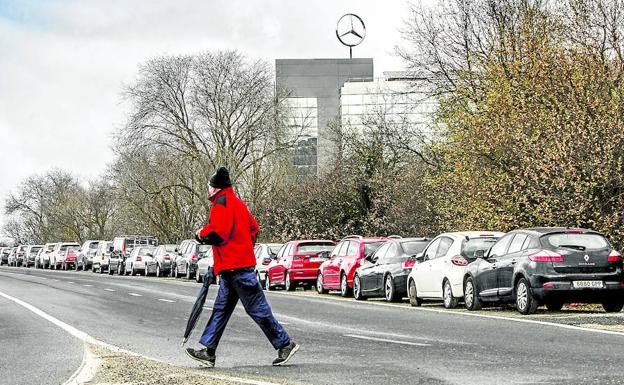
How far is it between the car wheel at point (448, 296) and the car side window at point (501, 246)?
1.73 meters

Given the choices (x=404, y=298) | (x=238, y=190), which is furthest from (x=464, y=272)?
(x=238, y=190)

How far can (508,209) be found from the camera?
3080 cm

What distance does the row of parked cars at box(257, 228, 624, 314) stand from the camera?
20109mm

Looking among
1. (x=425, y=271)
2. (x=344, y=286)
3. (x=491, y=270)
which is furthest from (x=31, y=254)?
(x=491, y=270)

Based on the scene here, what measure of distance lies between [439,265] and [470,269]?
1544 mm

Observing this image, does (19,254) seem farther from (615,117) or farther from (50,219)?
(615,117)

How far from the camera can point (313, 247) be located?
35875mm

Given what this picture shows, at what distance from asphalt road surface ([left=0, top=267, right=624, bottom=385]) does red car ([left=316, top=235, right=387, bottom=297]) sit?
5.52 meters

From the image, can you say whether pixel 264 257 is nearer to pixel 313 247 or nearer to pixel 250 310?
pixel 313 247

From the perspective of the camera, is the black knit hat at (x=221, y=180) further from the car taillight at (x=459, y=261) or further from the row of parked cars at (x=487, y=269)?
the car taillight at (x=459, y=261)

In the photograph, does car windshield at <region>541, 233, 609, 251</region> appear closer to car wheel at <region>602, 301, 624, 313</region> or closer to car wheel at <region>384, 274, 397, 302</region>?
car wheel at <region>602, 301, 624, 313</region>

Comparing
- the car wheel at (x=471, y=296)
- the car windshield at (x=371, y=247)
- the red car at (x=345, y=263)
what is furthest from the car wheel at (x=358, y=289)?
the car wheel at (x=471, y=296)

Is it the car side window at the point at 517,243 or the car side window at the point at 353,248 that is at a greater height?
the car side window at the point at 353,248

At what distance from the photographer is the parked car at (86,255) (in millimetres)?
73062
